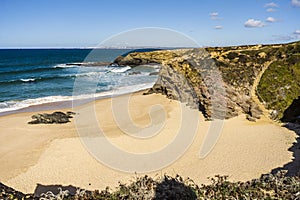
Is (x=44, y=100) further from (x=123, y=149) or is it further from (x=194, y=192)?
(x=194, y=192)

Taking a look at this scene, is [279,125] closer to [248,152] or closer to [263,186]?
[248,152]

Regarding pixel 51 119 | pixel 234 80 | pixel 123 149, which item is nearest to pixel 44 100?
pixel 51 119

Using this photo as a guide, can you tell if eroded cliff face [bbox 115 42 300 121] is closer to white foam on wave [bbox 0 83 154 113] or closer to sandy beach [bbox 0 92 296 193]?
sandy beach [bbox 0 92 296 193]

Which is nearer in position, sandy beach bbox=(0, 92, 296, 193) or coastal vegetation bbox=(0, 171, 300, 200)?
coastal vegetation bbox=(0, 171, 300, 200)

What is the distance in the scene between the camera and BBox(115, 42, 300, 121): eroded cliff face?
15.0 meters

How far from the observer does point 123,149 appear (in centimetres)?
1187

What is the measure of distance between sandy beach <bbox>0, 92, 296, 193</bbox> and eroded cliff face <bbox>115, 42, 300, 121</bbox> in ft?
2.57

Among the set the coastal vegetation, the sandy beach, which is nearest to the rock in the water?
the sandy beach

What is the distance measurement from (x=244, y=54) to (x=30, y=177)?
13.4 metres

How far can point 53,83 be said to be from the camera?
34344 mm

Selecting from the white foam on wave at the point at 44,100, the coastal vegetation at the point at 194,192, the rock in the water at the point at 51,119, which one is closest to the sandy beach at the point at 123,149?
the rock in the water at the point at 51,119

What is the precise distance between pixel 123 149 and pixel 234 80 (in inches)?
291

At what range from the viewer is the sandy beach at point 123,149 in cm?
962

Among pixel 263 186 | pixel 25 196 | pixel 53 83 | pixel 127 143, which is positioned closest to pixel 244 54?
pixel 127 143
